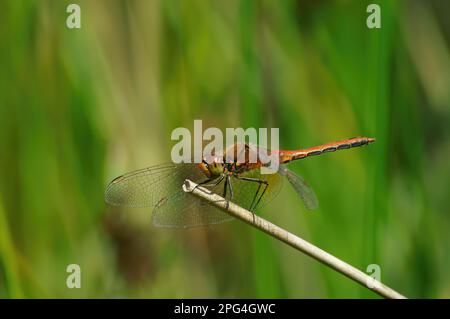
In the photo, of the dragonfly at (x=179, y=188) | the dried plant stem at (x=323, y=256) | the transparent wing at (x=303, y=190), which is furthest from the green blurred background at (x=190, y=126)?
the dried plant stem at (x=323, y=256)

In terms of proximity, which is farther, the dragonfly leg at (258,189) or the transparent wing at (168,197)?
the dragonfly leg at (258,189)

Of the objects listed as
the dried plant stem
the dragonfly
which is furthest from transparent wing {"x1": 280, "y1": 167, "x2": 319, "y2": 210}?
the dried plant stem

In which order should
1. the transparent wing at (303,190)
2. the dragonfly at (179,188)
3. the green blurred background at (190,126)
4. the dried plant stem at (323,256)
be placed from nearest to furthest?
the dried plant stem at (323,256) → the dragonfly at (179,188) → the transparent wing at (303,190) → the green blurred background at (190,126)

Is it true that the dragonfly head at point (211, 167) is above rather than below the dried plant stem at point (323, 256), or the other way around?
above

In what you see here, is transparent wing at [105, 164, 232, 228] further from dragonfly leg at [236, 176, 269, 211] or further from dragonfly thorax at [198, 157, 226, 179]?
dragonfly leg at [236, 176, 269, 211]

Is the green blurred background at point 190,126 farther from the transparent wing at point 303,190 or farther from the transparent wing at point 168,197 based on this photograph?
the transparent wing at point 168,197
